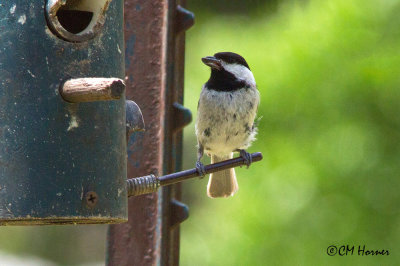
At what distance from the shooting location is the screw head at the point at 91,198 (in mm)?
2461

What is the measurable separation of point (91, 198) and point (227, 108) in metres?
1.93

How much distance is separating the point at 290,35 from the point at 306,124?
1.49 feet

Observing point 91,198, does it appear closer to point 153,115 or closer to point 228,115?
point 153,115

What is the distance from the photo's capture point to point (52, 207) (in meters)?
2.38

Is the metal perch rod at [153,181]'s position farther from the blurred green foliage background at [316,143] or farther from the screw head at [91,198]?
the blurred green foliage background at [316,143]

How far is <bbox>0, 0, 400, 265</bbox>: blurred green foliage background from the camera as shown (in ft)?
12.5

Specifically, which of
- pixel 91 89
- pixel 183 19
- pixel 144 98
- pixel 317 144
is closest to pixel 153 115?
pixel 144 98

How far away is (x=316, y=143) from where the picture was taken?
401 cm

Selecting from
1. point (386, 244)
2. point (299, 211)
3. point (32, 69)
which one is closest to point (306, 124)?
point (299, 211)

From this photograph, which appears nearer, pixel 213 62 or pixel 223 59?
pixel 213 62

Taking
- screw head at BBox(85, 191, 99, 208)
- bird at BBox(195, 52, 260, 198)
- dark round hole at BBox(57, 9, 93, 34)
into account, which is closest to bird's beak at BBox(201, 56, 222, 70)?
bird at BBox(195, 52, 260, 198)

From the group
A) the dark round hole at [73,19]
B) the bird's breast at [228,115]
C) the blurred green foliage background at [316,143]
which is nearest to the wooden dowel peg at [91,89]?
the dark round hole at [73,19]

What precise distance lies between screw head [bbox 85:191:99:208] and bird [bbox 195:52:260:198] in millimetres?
1690

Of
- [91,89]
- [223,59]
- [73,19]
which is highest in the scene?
[73,19]
